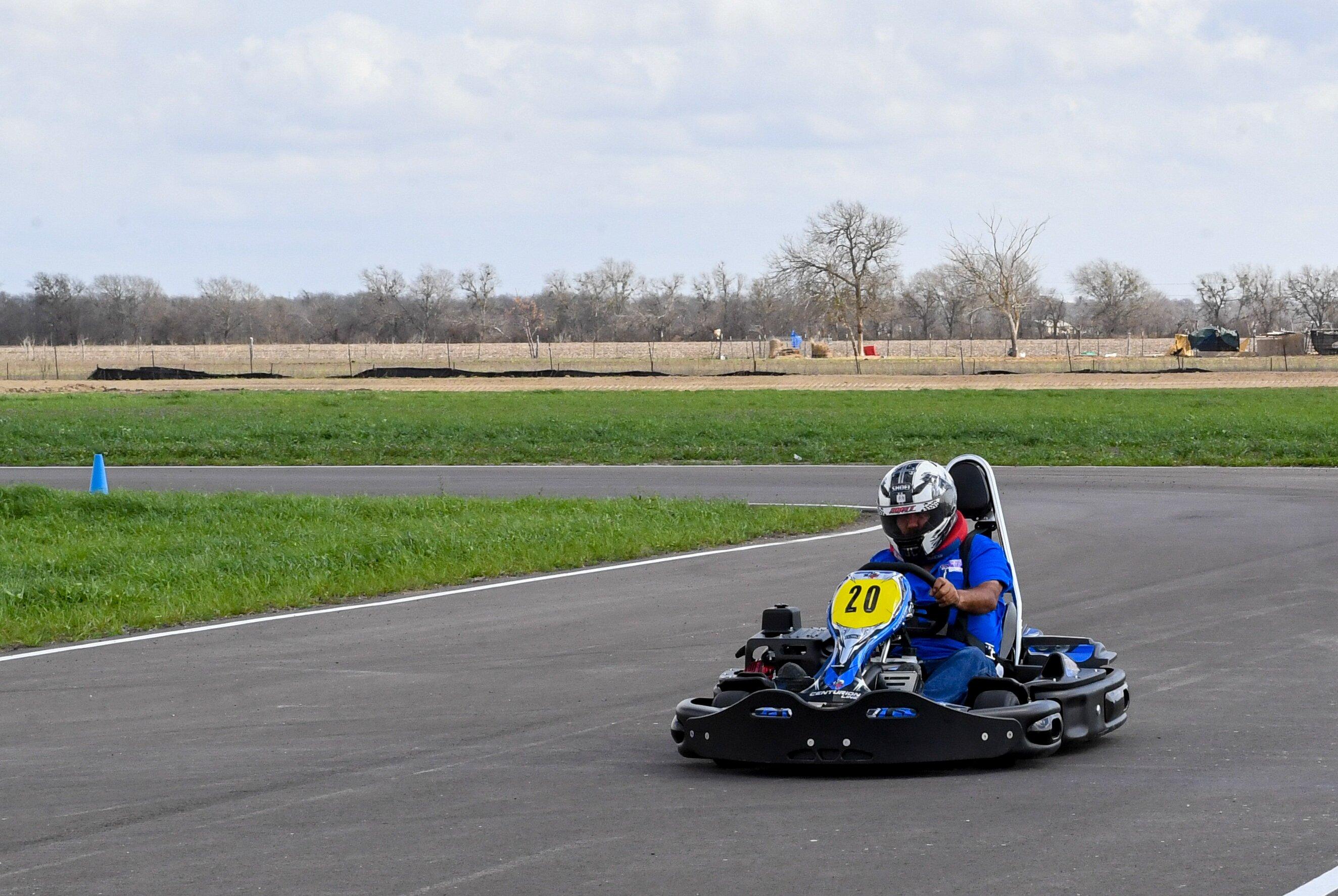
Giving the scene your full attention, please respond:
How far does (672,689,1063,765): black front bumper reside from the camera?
19.6 ft

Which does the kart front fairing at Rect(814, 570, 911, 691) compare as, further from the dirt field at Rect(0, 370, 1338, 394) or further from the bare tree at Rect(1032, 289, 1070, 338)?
the bare tree at Rect(1032, 289, 1070, 338)

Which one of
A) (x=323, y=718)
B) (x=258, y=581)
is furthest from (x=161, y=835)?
(x=258, y=581)

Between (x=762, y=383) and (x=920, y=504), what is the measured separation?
176ft

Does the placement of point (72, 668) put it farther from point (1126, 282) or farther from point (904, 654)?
point (1126, 282)

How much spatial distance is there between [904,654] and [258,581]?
7.15 meters

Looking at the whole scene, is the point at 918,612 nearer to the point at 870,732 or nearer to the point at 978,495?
the point at 978,495

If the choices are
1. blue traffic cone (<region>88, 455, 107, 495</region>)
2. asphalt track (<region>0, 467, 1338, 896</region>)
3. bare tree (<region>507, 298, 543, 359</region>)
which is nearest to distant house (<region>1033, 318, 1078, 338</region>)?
bare tree (<region>507, 298, 543, 359</region>)

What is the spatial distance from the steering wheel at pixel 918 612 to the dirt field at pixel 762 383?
47274 millimetres

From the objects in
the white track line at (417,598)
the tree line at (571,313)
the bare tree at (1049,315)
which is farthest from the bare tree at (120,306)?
the white track line at (417,598)

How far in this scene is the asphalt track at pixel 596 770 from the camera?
481cm

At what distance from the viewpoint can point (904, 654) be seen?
22.2 ft

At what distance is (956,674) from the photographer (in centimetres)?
651

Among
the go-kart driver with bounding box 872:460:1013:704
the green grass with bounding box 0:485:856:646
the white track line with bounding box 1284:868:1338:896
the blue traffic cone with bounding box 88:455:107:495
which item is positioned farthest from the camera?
the blue traffic cone with bounding box 88:455:107:495

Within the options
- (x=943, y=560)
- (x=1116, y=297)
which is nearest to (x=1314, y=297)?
(x=1116, y=297)
